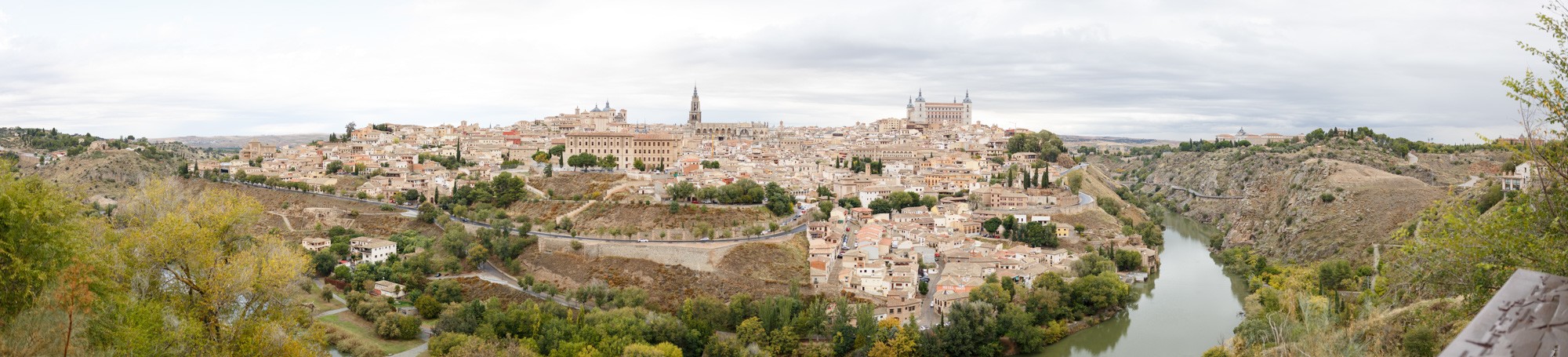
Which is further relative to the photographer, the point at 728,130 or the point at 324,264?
the point at 728,130

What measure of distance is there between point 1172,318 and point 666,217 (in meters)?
10.2

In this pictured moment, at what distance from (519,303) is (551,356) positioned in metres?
3.88

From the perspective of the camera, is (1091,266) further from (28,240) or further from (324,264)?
(28,240)

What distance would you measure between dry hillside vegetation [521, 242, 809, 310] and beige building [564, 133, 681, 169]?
32.6 feet

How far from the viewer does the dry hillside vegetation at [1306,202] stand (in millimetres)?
19625

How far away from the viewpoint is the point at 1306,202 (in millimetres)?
22922

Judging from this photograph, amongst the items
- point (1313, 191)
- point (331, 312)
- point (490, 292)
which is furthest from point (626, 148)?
point (1313, 191)

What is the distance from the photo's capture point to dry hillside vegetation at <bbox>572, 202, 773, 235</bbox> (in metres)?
19.8

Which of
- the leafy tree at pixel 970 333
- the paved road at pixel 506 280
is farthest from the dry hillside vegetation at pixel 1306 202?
the paved road at pixel 506 280

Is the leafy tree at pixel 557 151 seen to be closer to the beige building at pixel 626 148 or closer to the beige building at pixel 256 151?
the beige building at pixel 626 148

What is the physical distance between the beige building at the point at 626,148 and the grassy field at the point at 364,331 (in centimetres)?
1328

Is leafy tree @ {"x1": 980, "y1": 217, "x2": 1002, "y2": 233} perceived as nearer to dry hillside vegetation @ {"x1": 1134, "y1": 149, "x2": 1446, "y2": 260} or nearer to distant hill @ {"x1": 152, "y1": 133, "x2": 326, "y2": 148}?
dry hillside vegetation @ {"x1": 1134, "y1": 149, "x2": 1446, "y2": 260}

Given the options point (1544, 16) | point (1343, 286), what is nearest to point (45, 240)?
point (1544, 16)

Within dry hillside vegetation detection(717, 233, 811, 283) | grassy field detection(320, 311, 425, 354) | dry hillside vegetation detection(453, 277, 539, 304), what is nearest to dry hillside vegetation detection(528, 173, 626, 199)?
dry hillside vegetation detection(453, 277, 539, 304)
